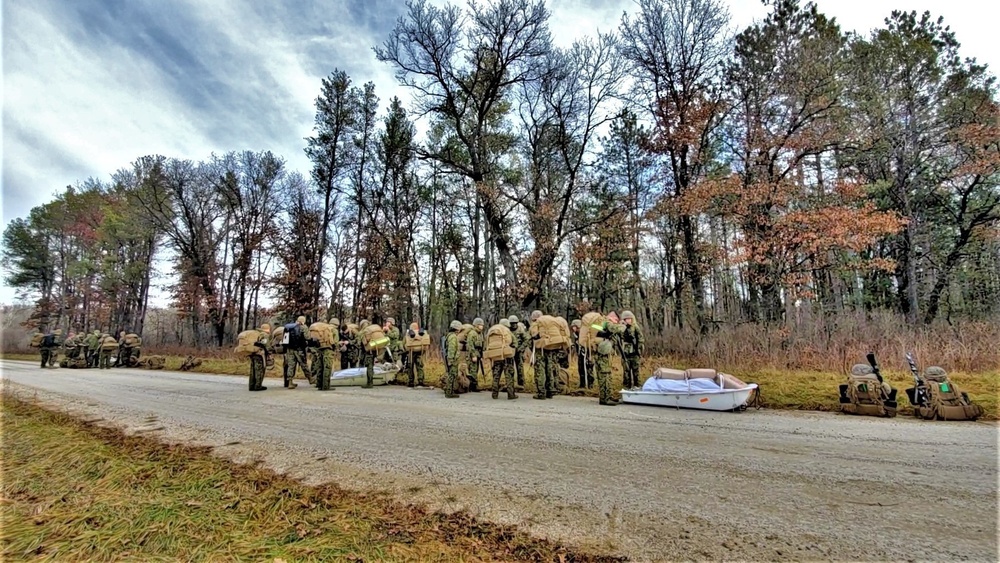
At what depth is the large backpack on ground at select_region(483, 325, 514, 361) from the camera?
1016 cm

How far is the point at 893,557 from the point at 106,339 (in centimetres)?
3063

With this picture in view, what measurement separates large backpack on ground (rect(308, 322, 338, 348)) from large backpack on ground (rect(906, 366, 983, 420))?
509 inches

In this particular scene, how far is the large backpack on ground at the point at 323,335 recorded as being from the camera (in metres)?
12.4

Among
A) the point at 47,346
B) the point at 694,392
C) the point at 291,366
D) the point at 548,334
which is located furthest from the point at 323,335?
the point at 47,346

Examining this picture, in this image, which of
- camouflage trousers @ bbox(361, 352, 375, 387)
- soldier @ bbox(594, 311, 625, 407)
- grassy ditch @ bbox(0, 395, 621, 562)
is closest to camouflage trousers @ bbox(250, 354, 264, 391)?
camouflage trousers @ bbox(361, 352, 375, 387)

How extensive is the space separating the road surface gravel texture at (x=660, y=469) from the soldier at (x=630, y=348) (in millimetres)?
2621

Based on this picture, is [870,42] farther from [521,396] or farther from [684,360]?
[521,396]

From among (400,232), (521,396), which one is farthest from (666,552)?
(400,232)

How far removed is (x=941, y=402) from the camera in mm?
6855

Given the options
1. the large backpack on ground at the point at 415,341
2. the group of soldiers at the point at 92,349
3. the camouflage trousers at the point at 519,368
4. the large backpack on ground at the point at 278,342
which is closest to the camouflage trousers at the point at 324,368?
the large backpack on ground at the point at 278,342

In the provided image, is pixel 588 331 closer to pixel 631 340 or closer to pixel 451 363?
pixel 631 340

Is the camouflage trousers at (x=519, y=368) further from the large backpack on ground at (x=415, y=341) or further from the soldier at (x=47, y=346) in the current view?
the soldier at (x=47, y=346)

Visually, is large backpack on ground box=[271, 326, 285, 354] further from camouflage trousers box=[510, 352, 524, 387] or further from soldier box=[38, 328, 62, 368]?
soldier box=[38, 328, 62, 368]

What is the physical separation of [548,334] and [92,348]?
26391 mm
